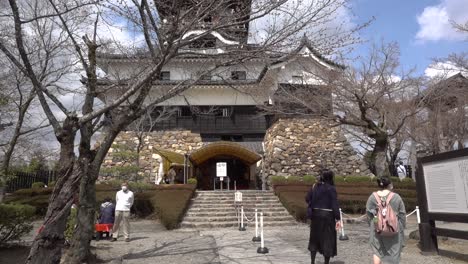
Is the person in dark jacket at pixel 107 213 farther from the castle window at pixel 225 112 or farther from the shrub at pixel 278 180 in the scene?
the castle window at pixel 225 112

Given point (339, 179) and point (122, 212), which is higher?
point (339, 179)

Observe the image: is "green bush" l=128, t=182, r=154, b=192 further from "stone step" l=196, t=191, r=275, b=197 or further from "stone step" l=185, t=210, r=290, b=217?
"stone step" l=185, t=210, r=290, b=217

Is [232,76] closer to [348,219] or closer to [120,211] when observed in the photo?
→ [120,211]

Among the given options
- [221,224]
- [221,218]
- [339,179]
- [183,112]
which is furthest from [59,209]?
[183,112]

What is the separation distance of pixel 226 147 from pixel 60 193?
737 inches

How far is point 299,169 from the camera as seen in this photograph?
24.9m

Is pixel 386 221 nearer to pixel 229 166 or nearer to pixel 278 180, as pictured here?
pixel 278 180

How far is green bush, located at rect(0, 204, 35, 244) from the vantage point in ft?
30.3

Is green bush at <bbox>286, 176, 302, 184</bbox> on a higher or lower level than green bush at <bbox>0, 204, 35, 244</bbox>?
higher

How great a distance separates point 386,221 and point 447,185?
3.60 metres

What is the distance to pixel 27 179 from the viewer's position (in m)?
25.5

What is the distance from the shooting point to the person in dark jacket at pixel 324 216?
676 cm

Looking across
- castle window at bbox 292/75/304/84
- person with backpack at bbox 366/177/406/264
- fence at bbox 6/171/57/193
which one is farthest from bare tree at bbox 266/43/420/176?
fence at bbox 6/171/57/193

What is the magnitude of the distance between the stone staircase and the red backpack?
413 inches
